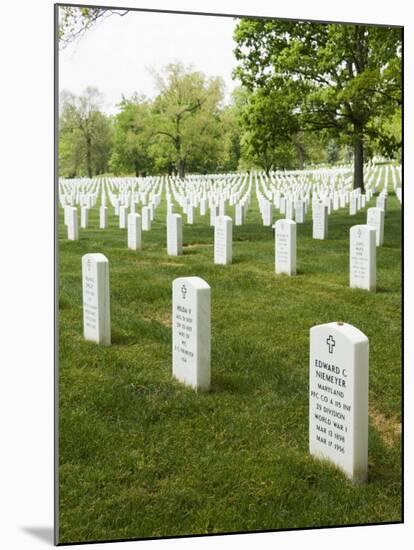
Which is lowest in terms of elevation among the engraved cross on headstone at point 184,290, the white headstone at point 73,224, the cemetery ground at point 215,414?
the cemetery ground at point 215,414

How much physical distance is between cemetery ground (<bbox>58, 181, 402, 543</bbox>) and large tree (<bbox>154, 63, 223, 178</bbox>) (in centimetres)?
108

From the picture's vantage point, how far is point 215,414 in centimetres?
598

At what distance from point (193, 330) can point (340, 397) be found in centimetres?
128

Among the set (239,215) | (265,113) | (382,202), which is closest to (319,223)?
(239,215)

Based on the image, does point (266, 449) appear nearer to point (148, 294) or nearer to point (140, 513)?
point (140, 513)

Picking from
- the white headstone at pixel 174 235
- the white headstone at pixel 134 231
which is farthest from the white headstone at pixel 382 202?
the white headstone at pixel 134 231

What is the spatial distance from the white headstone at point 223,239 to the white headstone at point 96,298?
7.57 feet

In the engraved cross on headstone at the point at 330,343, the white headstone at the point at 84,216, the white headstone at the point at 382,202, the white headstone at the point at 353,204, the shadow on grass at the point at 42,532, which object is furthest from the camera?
the white headstone at the point at 353,204

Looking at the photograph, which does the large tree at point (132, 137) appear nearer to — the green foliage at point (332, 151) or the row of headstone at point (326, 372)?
the row of headstone at point (326, 372)

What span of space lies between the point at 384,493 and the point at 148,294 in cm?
297

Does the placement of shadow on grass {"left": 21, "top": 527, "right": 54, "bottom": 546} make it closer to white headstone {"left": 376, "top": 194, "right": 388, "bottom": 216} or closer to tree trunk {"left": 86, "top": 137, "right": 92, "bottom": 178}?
tree trunk {"left": 86, "top": 137, "right": 92, "bottom": 178}

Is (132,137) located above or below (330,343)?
above

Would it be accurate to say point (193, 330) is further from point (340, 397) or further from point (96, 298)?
point (340, 397)

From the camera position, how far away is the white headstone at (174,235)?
841 centimetres
